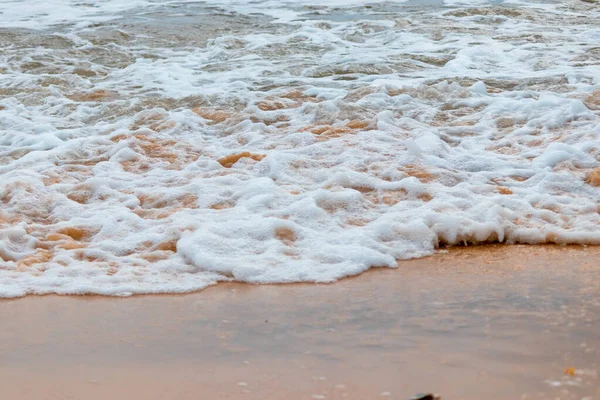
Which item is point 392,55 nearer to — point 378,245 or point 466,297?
point 378,245

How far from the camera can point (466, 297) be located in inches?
99.6

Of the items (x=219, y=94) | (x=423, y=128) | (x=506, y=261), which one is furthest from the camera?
(x=219, y=94)

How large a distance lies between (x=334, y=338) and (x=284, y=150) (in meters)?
2.44

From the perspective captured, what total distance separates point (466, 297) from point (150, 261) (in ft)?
4.29

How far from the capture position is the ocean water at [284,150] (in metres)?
3.12

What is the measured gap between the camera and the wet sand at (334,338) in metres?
1.94

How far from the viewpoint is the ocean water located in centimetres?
312

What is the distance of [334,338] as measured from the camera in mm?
2238

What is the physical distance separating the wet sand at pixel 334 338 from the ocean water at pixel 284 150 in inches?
8.1

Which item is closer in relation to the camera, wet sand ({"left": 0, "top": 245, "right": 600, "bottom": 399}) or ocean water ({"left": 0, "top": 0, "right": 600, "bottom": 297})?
wet sand ({"left": 0, "top": 245, "right": 600, "bottom": 399})

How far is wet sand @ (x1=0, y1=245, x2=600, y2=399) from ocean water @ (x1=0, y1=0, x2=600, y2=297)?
0.68ft

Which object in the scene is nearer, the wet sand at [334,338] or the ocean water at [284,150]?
the wet sand at [334,338]

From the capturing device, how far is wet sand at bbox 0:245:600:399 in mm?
1942

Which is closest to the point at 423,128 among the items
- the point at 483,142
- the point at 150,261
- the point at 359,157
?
the point at 483,142
